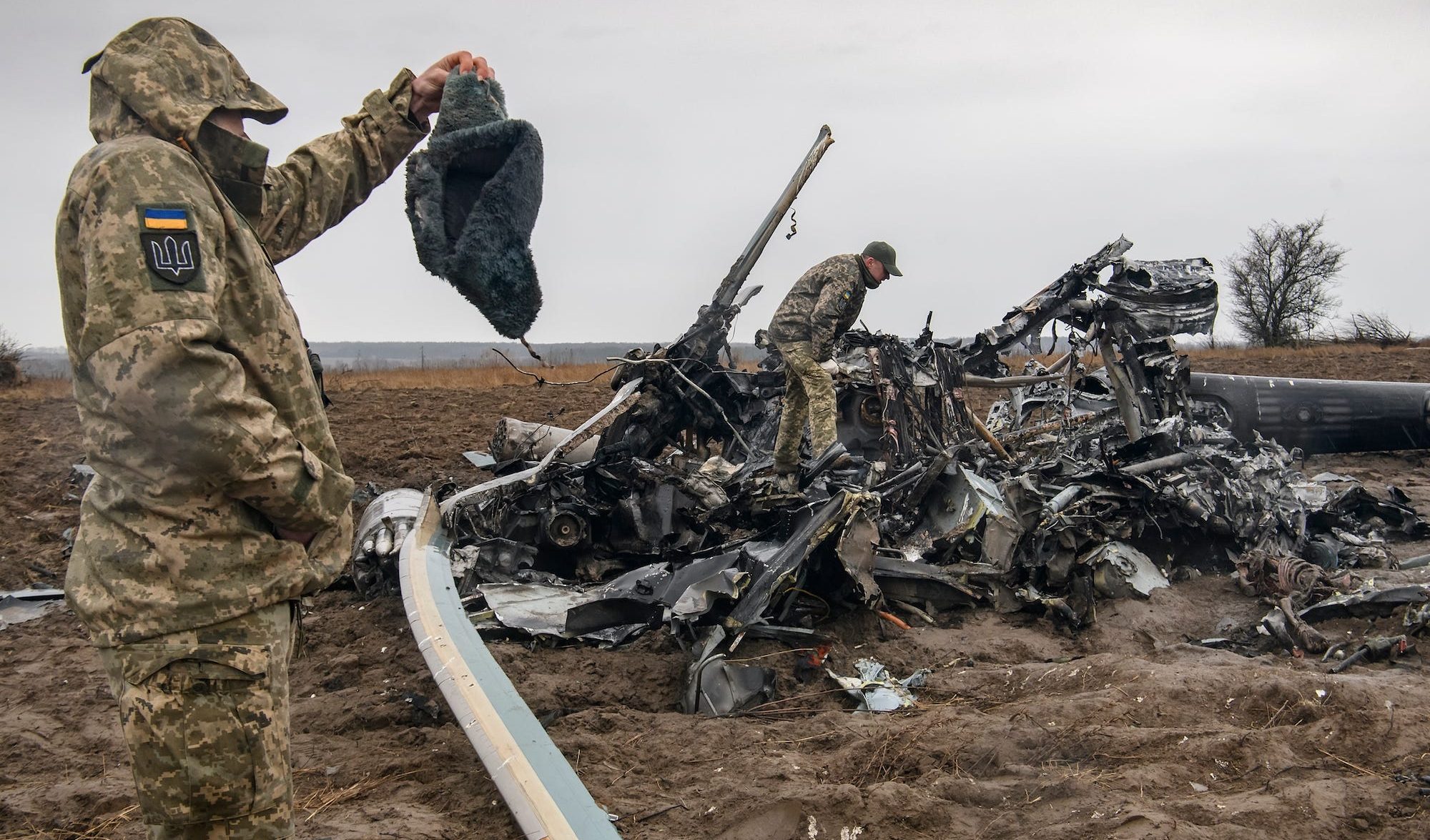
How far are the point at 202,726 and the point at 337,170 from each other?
4.61 ft

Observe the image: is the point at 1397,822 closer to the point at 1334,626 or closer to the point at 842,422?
the point at 1334,626

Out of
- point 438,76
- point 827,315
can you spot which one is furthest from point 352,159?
point 827,315

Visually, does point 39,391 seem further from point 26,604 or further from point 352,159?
point 352,159

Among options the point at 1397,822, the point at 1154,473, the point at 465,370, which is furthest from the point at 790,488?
the point at 465,370

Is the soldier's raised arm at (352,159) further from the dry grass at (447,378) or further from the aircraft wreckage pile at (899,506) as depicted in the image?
the dry grass at (447,378)

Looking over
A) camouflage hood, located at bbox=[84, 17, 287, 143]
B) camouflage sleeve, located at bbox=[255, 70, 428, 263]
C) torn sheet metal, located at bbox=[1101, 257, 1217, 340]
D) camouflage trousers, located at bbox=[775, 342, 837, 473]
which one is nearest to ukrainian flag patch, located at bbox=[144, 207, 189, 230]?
camouflage hood, located at bbox=[84, 17, 287, 143]

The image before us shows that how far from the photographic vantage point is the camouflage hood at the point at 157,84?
204 cm

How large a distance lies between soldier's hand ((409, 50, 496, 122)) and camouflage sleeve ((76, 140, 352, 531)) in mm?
→ 781

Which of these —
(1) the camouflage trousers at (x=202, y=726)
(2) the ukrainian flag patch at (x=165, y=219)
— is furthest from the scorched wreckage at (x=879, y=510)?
(2) the ukrainian flag patch at (x=165, y=219)

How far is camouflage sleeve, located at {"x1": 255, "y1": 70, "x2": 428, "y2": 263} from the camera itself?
2432 millimetres

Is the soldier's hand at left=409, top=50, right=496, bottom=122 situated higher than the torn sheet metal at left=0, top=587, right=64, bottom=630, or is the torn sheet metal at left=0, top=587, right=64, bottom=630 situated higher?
the soldier's hand at left=409, top=50, right=496, bottom=122

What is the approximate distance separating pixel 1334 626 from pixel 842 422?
3973 mm

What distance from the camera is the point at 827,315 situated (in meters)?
7.52

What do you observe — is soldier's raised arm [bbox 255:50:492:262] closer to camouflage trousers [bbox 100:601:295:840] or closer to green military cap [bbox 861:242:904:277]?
camouflage trousers [bbox 100:601:295:840]
